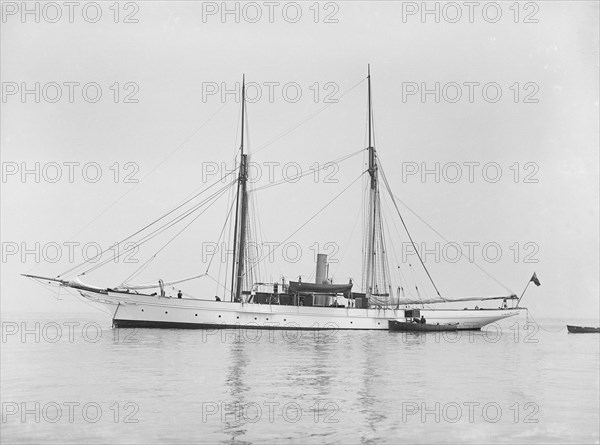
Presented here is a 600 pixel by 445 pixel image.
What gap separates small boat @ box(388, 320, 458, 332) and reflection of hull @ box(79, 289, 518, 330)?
1.91 m

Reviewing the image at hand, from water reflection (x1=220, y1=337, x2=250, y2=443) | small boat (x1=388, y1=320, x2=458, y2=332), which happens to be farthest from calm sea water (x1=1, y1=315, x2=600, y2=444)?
small boat (x1=388, y1=320, x2=458, y2=332)

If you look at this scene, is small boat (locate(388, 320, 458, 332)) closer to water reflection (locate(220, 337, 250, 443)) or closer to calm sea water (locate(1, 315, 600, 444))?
calm sea water (locate(1, 315, 600, 444))

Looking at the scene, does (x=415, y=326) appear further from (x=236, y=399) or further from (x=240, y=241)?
(x=236, y=399)

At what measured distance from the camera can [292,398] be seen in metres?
26.5

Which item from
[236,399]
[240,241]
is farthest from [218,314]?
[236,399]

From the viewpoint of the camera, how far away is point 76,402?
1002 inches

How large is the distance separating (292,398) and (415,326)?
56.5 metres

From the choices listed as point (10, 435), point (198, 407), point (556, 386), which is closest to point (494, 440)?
point (198, 407)

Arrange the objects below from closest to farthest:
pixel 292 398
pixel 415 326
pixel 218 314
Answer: pixel 292 398 → pixel 218 314 → pixel 415 326

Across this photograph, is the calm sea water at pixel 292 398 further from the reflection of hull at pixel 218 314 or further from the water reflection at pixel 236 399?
the reflection of hull at pixel 218 314

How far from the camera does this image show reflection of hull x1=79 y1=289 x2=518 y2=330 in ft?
249

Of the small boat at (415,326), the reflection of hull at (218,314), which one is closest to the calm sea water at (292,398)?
the reflection of hull at (218,314)

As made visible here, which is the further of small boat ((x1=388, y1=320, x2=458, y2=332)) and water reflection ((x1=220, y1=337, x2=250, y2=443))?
small boat ((x1=388, y1=320, x2=458, y2=332))

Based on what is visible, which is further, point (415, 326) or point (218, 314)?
point (415, 326)
